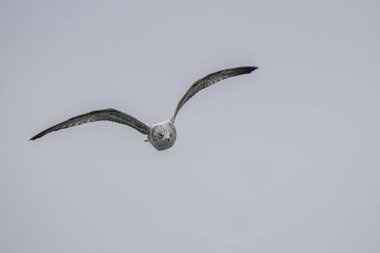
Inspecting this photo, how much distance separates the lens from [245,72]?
3036 centimetres

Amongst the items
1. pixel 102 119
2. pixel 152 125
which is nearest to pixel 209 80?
pixel 152 125

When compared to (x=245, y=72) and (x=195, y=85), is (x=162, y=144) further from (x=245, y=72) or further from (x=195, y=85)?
(x=245, y=72)

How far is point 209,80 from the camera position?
29.2 m

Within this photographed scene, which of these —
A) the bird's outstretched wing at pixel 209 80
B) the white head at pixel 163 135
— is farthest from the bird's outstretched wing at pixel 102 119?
the bird's outstretched wing at pixel 209 80

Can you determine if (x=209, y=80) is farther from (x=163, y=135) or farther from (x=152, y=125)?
(x=163, y=135)

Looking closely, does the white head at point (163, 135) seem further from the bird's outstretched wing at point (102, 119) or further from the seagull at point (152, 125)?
the bird's outstretched wing at point (102, 119)

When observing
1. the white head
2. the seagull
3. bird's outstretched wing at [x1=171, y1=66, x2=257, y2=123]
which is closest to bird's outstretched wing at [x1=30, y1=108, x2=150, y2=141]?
the seagull

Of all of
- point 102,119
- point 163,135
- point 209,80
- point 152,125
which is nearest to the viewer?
point 163,135

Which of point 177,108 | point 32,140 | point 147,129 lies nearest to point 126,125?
point 147,129

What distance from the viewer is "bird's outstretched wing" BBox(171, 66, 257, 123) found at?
2787cm

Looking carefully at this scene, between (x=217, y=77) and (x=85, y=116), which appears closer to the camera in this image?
(x=85, y=116)

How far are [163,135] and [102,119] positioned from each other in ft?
11.4

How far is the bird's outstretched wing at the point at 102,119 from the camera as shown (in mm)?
26922

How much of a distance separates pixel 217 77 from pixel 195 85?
1.72m
